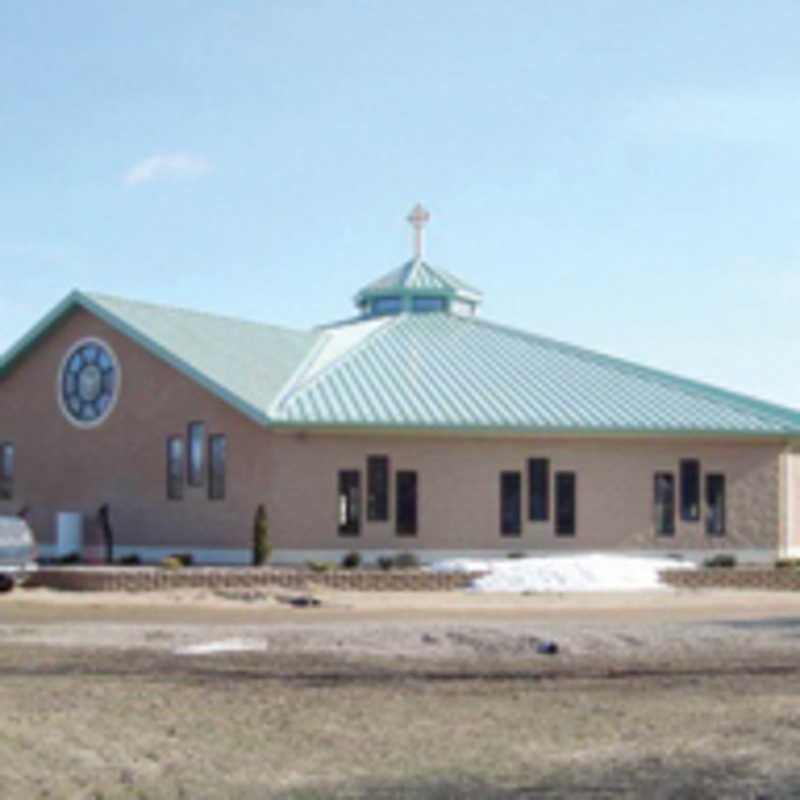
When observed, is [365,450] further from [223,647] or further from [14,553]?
[223,647]

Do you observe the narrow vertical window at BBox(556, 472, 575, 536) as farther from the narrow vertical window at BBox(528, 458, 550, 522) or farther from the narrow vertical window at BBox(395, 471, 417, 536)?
the narrow vertical window at BBox(395, 471, 417, 536)

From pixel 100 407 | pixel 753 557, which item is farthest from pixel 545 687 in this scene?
pixel 100 407

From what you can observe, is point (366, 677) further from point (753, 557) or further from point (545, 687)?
point (753, 557)

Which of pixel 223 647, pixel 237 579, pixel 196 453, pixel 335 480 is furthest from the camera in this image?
pixel 196 453

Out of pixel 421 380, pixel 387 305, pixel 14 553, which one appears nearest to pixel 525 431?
pixel 421 380

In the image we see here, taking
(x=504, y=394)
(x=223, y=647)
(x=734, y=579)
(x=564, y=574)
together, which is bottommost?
(x=223, y=647)

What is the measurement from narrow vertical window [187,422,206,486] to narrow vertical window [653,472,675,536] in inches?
432

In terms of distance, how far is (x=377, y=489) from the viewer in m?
29.7

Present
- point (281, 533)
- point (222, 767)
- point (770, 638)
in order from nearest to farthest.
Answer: point (222, 767) < point (770, 638) < point (281, 533)

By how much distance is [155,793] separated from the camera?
865 cm

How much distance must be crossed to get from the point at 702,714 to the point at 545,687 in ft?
6.79

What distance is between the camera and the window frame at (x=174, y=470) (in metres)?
30.7

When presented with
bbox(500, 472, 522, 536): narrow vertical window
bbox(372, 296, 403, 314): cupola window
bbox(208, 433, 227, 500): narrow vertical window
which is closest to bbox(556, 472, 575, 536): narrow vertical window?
bbox(500, 472, 522, 536): narrow vertical window

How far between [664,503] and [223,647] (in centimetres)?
1698
